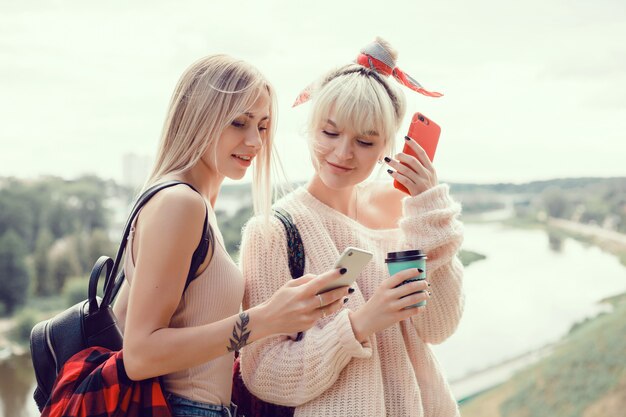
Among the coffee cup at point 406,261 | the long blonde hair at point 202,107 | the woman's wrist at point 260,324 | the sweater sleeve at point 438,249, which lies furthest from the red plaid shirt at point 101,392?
the sweater sleeve at point 438,249

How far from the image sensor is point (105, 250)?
29.1ft

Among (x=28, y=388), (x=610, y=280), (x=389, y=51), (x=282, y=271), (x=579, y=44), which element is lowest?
(x=28, y=388)

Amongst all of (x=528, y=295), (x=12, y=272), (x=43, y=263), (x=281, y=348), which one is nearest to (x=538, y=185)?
(x=528, y=295)

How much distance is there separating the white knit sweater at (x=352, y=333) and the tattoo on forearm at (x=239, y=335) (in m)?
0.25

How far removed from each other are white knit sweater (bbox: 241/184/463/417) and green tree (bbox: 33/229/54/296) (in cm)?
791

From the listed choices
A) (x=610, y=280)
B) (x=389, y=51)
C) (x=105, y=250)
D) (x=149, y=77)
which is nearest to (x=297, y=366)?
(x=389, y=51)

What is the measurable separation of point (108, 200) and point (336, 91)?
26.6ft

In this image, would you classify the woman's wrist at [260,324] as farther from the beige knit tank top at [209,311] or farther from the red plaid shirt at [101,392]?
the red plaid shirt at [101,392]

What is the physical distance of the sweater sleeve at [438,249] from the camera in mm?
1680

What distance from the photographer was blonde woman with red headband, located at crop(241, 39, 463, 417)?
5.04ft

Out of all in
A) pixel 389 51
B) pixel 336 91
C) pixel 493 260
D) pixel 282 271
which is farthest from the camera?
pixel 493 260

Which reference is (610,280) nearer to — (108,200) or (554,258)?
(554,258)

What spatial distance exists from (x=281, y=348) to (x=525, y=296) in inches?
212

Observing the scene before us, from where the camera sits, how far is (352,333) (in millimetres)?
1505
